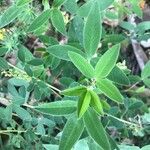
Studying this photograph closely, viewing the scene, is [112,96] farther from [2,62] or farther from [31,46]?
[31,46]

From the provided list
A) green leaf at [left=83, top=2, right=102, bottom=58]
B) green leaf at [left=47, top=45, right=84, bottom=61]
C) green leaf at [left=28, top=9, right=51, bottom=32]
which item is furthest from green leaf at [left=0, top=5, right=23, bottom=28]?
green leaf at [left=83, top=2, right=102, bottom=58]

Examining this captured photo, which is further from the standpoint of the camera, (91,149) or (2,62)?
(2,62)

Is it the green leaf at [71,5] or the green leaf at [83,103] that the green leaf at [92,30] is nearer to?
the green leaf at [83,103]

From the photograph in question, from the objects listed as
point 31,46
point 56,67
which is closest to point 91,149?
point 56,67

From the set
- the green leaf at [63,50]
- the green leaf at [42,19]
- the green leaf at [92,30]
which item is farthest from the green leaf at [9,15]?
the green leaf at [92,30]

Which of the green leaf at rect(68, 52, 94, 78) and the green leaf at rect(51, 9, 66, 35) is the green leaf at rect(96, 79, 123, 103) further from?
the green leaf at rect(51, 9, 66, 35)

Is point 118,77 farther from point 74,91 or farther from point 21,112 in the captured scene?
point 21,112
